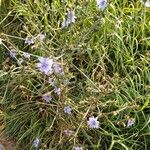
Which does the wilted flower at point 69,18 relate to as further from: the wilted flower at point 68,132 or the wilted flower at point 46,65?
the wilted flower at point 68,132

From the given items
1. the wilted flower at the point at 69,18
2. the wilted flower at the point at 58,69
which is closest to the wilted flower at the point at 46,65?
the wilted flower at the point at 58,69

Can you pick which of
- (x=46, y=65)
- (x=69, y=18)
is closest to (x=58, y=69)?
(x=46, y=65)

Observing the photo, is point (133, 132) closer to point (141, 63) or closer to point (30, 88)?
point (141, 63)

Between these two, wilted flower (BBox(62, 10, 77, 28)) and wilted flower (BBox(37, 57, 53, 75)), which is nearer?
wilted flower (BBox(37, 57, 53, 75))

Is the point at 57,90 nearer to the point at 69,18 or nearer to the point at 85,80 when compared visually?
the point at 85,80

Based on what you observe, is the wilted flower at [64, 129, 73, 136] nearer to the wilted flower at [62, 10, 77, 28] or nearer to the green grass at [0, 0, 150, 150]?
the green grass at [0, 0, 150, 150]

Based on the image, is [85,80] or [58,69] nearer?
[58,69]

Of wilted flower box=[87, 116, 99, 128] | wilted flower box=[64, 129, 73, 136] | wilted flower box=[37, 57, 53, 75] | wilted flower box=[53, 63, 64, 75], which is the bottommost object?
wilted flower box=[64, 129, 73, 136]

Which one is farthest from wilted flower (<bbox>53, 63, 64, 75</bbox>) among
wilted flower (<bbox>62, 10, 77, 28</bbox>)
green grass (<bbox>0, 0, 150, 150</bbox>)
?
→ wilted flower (<bbox>62, 10, 77, 28</bbox>)
